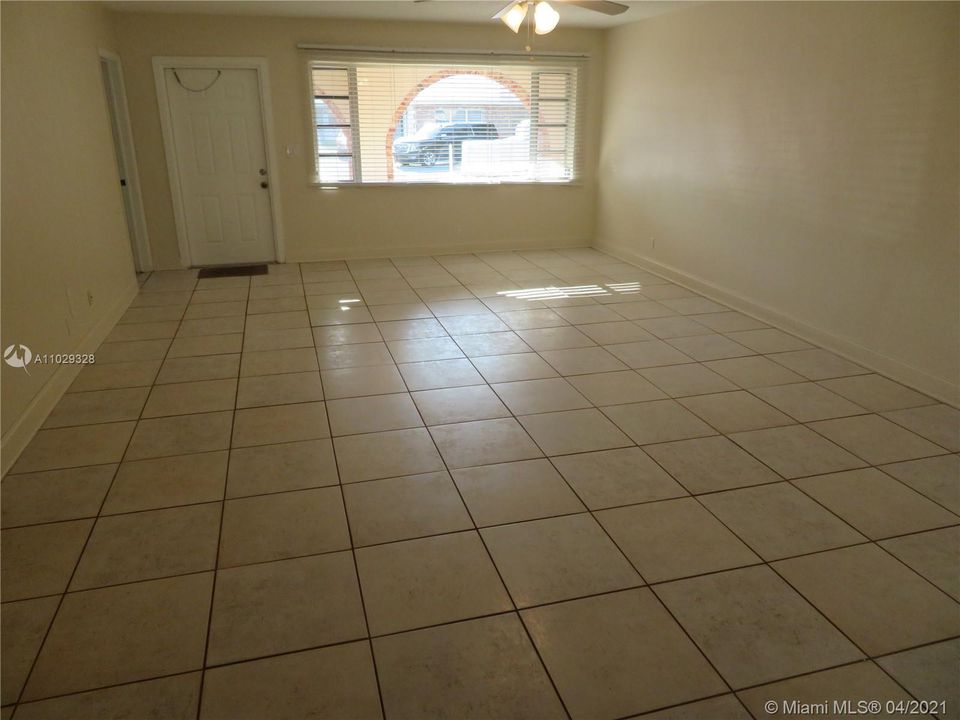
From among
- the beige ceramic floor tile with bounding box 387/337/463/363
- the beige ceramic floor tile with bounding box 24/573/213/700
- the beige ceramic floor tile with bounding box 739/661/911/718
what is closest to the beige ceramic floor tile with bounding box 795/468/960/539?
the beige ceramic floor tile with bounding box 739/661/911/718

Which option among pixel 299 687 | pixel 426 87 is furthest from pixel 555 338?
pixel 426 87

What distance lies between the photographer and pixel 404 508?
2.44 metres

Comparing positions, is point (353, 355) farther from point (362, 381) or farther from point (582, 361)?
point (582, 361)

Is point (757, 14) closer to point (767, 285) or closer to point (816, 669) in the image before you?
point (767, 285)

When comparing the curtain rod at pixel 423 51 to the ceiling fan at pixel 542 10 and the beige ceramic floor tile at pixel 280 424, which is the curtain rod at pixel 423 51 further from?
the beige ceramic floor tile at pixel 280 424

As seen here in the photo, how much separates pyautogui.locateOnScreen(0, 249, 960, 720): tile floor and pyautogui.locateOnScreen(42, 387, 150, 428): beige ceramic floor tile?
0.02m

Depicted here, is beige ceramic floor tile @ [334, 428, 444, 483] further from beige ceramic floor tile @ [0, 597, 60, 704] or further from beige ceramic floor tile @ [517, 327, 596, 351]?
beige ceramic floor tile @ [517, 327, 596, 351]

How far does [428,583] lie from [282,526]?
0.62 metres

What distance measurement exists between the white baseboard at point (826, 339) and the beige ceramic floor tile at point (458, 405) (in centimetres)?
227

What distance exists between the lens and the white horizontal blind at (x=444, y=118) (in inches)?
242

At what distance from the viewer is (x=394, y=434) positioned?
298 centimetres

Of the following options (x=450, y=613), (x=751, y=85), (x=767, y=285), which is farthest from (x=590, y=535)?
(x=751, y=85)

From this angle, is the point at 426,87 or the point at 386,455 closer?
the point at 386,455

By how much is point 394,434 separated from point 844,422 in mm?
2188
